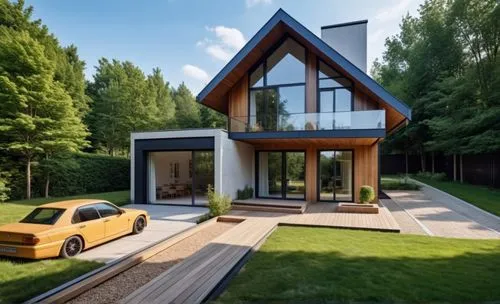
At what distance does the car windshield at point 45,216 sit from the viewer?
6.12 meters

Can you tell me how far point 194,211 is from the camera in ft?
39.5

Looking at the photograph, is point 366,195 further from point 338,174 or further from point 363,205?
point 338,174

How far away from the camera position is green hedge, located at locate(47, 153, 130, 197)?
16484mm

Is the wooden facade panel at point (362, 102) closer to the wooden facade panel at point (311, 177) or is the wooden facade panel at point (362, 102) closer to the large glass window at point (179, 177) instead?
the wooden facade panel at point (311, 177)

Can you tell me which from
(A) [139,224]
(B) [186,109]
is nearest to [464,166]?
(A) [139,224]

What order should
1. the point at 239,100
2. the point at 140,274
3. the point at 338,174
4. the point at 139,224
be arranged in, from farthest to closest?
the point at 239,100, the point at 338,174, the point at 139,224, the point at 140,274

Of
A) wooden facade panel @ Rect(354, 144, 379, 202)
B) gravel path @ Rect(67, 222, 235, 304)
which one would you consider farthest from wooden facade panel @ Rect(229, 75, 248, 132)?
gravel path @ Rect(67, 222, 235, 304)

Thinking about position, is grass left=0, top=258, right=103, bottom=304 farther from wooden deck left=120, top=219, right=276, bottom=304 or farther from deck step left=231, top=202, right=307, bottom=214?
deck step left=231, top=202, right=307, bottom=214

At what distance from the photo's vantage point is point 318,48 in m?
12.3

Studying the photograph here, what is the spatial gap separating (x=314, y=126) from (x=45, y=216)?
32.6 ft

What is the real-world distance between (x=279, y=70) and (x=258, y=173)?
561 centimetres

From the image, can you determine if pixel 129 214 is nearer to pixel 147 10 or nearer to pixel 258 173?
pixel 258 173

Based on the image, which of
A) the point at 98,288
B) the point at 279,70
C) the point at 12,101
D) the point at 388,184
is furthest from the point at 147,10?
the point at 388,184

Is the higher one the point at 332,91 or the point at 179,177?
the point at 332,91
